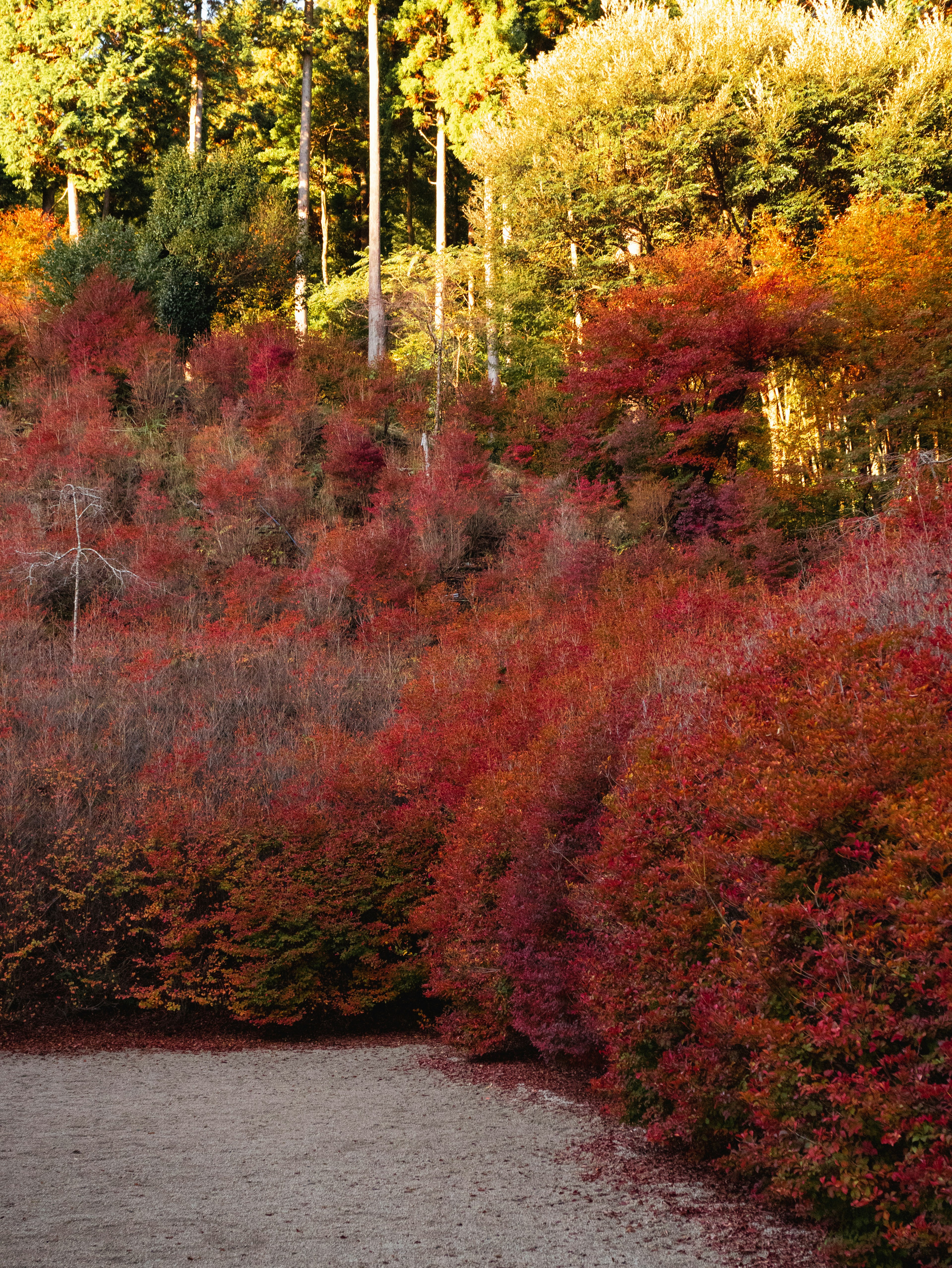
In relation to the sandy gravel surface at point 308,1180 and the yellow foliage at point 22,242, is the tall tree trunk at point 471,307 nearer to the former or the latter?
the yellow foliage at point 22,242

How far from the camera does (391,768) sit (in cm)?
1288

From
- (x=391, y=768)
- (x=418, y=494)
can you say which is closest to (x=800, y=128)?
(x=418, y=494)

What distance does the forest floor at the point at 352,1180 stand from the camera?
509cm

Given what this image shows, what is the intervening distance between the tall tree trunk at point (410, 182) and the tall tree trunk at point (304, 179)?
4.55m

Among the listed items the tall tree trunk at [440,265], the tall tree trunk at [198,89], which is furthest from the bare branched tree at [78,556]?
the tall tree trunk at [198,89]

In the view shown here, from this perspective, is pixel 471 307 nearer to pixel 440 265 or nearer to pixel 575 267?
pixel 440 265

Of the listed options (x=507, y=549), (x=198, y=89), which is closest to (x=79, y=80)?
(x=198, y=89)

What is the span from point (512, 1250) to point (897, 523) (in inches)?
304

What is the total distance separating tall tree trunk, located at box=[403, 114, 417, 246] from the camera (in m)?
35.4

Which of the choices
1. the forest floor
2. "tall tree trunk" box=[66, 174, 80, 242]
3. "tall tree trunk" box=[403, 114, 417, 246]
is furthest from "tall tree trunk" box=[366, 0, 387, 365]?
the forest floor

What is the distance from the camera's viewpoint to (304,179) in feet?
96.4

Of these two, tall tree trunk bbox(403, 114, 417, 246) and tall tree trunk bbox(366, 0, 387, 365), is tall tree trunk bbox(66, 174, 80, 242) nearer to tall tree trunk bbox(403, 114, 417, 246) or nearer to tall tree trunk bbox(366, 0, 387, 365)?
tall tree trunk bbox(366, 0, 387, 365)

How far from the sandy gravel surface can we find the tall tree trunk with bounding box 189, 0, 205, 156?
28397mm

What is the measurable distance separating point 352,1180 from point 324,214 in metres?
34.4
